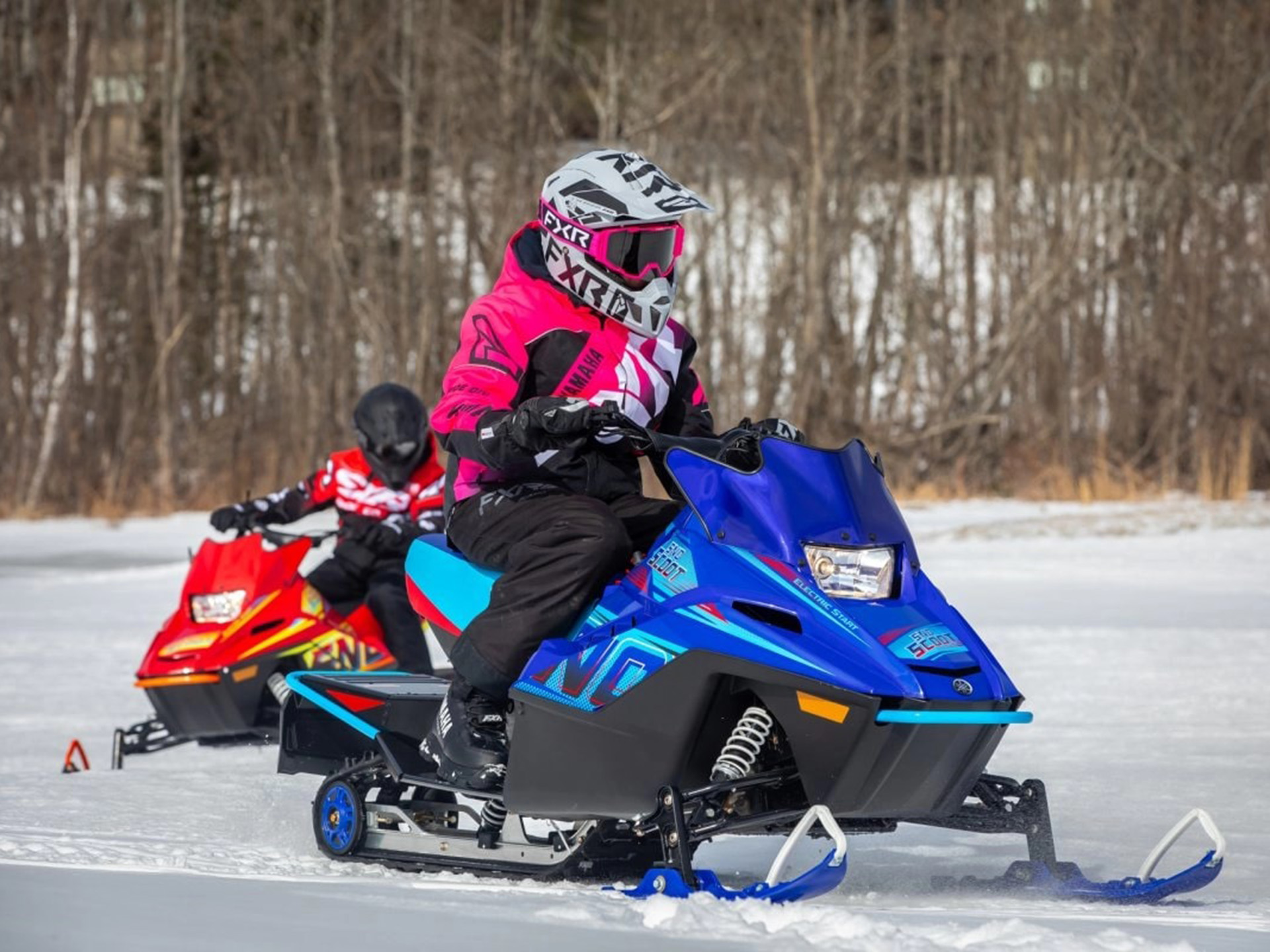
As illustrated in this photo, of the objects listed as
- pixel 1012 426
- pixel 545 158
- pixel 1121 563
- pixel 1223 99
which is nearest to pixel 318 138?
pixel 545 158

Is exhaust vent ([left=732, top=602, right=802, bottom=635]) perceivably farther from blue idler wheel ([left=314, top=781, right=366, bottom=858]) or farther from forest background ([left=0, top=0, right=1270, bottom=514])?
forest background ([left=0, top=0, right=1270, bottom=514])

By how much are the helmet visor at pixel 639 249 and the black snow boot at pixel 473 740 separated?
1094 millimetres

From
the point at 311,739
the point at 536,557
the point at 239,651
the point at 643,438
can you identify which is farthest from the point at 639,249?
the point at 239,651

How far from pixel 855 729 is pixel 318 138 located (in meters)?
22.7

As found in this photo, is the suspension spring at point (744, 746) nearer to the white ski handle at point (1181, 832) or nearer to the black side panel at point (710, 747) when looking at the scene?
the black side panel at point (710, 747)

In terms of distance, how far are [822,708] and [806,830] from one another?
25 centimetres

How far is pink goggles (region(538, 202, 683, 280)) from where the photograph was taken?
4484 mm

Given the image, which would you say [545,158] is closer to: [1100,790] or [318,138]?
[318,138]

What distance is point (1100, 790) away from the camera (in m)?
6.11

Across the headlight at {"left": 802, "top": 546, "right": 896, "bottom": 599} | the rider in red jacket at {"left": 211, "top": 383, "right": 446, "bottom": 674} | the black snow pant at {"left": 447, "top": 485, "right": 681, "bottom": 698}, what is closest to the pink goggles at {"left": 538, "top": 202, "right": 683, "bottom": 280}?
the black snow pant at {"left": 447, "top": 485, "right": 681, "bottom": 698}

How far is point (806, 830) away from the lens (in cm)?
377

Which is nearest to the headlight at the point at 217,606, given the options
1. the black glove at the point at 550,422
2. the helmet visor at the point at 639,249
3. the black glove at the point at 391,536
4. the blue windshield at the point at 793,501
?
the black glove at the point at 391,536

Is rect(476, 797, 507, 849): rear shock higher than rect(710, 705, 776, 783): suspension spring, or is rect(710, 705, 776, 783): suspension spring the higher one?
rect(710, 705, 776, 783): suspension spring

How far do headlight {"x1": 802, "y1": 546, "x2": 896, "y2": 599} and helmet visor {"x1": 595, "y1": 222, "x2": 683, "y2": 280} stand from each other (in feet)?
3.11
